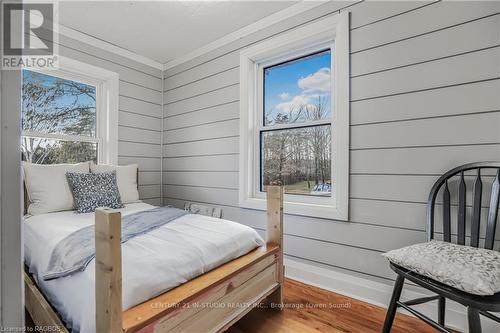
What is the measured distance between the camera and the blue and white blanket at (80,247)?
43.2 inches

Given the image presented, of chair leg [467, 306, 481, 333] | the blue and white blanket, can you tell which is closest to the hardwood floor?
chair leg [467, 306, 481, 333]

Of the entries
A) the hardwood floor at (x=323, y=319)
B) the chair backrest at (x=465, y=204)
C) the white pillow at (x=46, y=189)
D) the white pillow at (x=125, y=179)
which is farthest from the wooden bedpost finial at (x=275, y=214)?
the white pillow at (x=46, y=189)

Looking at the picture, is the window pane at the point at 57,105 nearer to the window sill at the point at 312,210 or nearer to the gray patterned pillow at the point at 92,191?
the gray patterned pillow at the point at 92,191

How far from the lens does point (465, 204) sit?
140cm

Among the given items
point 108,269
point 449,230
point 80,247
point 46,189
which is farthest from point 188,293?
point 46,189

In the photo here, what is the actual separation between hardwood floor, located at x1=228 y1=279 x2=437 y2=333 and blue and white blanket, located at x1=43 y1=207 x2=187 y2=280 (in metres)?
0.80

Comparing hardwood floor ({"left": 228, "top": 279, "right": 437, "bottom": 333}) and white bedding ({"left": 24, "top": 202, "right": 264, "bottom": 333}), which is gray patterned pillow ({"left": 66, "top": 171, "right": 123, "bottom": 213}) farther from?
hardwood floor ({"left": 228, "top": 279, "right": 437, "bottom": 333})

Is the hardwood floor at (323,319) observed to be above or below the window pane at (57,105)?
below

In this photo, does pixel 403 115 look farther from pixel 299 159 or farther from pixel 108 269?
pixel 108 269

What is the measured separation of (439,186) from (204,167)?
2.11m

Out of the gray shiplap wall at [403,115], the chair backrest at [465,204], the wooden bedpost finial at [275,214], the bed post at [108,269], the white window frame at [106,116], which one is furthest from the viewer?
the white window frame at [106,116]

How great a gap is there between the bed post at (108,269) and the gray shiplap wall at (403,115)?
157cm

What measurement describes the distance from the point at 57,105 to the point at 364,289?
3186 millimetres

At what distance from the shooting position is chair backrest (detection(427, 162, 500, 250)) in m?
1.28
